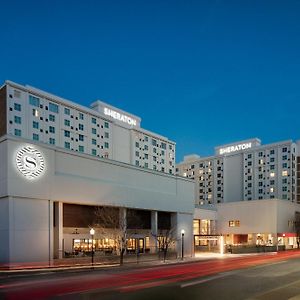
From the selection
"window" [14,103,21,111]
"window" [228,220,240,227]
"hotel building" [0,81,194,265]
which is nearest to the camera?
"hotel building" [0,81,194,265]

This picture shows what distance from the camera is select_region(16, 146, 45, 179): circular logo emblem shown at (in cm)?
3912

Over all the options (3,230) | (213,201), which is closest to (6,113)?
(3,230)

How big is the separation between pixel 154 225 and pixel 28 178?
847 inches

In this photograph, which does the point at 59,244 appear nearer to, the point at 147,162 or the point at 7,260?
the point at 7,260

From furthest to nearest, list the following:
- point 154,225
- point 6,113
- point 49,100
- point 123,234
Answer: point 49,100 → point 6,113 → point 154,225 → point 123,234

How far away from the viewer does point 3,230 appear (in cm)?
3809

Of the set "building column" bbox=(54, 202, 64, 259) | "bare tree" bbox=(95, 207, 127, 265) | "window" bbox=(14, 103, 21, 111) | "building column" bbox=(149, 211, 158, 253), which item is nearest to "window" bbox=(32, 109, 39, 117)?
"window" bbox=(14, 103, 21, 111)

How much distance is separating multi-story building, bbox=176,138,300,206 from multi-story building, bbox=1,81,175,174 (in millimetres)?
22147

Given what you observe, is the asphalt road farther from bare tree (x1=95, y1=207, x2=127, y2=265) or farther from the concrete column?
the concrete column

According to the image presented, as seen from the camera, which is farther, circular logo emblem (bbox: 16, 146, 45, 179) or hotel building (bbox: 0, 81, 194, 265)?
circular logo emblem (bbox: 16, 146, 45, 179)

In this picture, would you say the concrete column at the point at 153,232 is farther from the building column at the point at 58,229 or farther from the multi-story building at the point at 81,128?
the multi-story building at the point at 81,128

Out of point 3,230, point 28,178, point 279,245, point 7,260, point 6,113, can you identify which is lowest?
point 279,245

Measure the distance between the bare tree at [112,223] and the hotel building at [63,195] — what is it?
44 cm

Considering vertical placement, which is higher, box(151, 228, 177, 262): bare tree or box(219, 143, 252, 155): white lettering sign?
box(219, 143, 252, 155): white lettering sign
